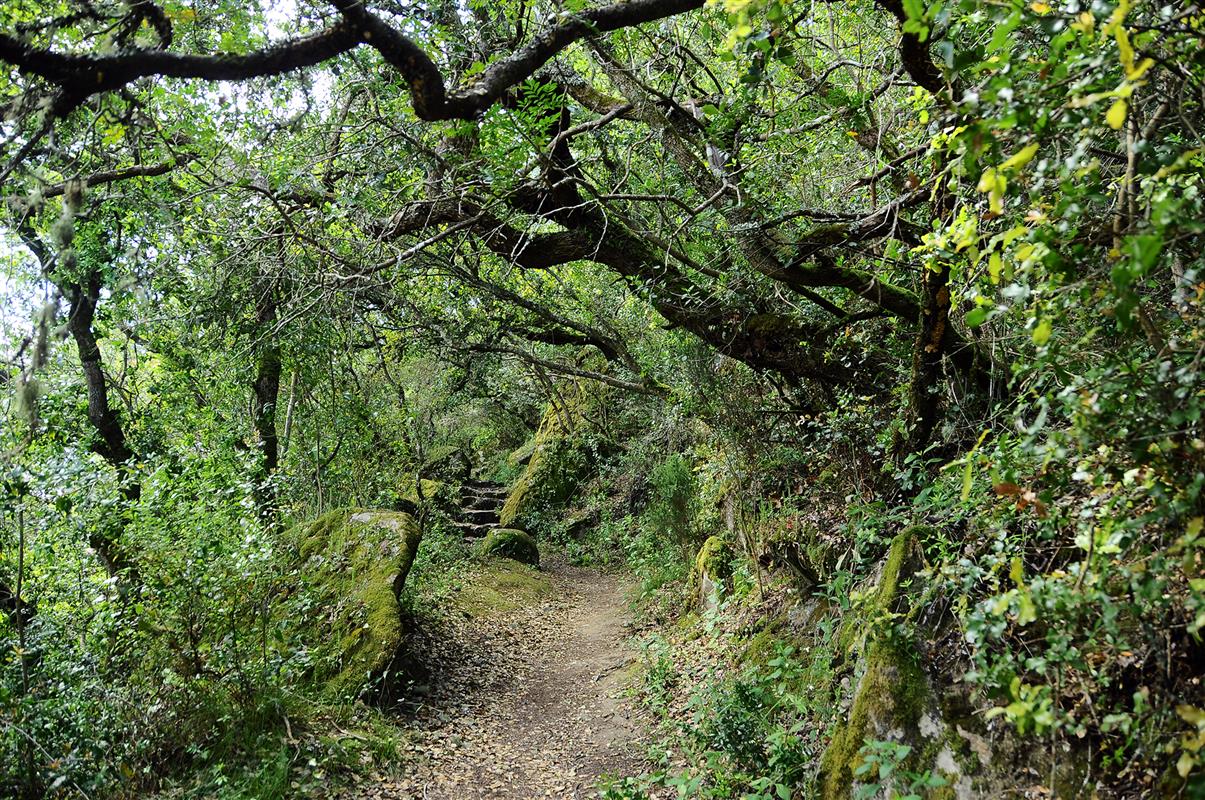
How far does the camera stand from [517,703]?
730 cm

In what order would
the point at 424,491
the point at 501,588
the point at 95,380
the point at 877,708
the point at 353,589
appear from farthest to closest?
the point at 424,491, the point at 501,588, the point at 95,380, the point at 353,589, the point at 877,708

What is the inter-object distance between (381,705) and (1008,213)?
248 inches

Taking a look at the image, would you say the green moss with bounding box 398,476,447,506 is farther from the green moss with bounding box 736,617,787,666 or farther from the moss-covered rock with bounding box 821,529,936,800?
the moss-covered rock with bounding box 821,529,936,800

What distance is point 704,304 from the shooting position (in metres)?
6.25

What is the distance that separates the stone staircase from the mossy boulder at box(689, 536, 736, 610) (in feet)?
26.4

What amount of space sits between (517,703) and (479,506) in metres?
10.6

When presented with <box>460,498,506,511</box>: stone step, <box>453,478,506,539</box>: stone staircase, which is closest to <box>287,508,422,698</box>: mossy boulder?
<box>453,478,506,539</box>: stone staircase

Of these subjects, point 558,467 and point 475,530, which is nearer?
point 475,530

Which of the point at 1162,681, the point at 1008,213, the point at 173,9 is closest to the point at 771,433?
the point at 1008,213

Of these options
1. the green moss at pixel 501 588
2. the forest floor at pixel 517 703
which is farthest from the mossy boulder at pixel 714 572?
the green moss at pixel 501 588

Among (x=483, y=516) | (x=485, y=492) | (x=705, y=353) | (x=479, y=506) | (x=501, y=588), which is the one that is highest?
(x=705, y=353)

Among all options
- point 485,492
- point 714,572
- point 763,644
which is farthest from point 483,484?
point 763,644

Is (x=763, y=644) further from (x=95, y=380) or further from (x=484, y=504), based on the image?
(x=484, y=504)

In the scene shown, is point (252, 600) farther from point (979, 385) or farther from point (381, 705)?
point (979, 385)
